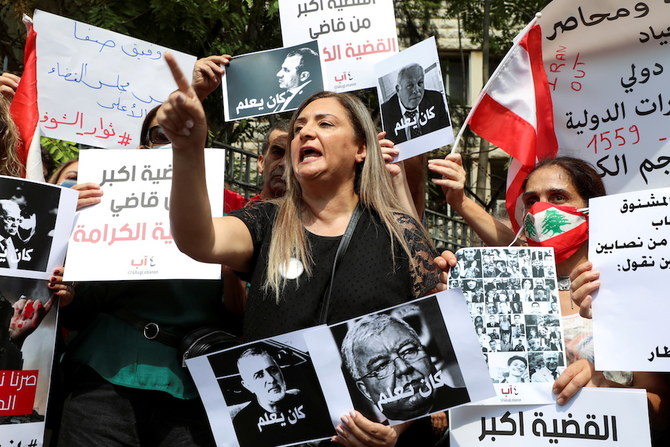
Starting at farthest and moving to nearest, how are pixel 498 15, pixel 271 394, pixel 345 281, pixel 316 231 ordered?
pixel 498 15 → pixel 316 231 → pixel 345 281 → pixel 271 394

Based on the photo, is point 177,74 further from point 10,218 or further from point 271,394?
point 10,218

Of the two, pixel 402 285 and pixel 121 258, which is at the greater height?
pixel 121 258

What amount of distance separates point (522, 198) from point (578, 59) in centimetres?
83

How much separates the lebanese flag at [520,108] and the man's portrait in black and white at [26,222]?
192 centimetres

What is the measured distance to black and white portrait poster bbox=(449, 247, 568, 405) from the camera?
265 centimetres

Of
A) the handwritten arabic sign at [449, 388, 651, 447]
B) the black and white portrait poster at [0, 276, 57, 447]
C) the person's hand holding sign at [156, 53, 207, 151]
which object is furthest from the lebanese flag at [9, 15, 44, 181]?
the handwritten arabic sign at [449, 388, 651, 447]

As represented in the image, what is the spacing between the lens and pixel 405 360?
2562mm

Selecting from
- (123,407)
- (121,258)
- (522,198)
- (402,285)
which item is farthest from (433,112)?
(123,407)

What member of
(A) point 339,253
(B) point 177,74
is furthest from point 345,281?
(B) point 177,74

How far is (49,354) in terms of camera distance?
315 centimetres

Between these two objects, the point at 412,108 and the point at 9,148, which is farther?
the point at 412,108

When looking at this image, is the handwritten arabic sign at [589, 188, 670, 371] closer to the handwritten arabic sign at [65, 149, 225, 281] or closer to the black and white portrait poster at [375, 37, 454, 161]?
the black and white portrait poster at [375, 37, 454, 161]

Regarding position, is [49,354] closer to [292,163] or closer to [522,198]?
[292,163]

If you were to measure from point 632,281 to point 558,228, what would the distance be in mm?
524
